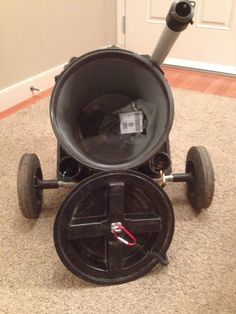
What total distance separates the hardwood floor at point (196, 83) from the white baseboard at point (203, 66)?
33 mm

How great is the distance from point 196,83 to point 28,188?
146cm

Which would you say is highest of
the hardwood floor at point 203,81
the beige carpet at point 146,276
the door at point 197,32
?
the door at point 197,32

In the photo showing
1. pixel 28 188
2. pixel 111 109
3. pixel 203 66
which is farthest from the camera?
pixel 203 66

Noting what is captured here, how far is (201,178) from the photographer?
3.36ft

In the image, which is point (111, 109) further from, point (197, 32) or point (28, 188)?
point (197, 32)

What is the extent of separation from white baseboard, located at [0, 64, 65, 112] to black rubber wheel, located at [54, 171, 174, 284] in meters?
1.17

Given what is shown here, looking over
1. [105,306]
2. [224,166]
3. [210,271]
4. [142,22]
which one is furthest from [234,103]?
[105,306]

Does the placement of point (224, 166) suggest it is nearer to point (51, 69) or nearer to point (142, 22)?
point (51, 69)

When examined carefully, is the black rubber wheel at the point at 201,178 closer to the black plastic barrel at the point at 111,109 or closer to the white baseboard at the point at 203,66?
the black plastic barrel at the point at 111,109

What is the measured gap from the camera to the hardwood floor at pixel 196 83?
6.42 feet

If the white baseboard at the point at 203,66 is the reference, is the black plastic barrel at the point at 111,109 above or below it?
above

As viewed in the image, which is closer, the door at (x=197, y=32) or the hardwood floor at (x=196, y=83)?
the hardwood floor at (x=196, y=83)

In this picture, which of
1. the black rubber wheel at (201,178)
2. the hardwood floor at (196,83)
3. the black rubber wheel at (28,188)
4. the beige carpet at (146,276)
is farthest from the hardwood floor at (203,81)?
the black rubber wheel at (28,188)

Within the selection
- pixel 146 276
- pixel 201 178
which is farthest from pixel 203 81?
pixel 146 276
